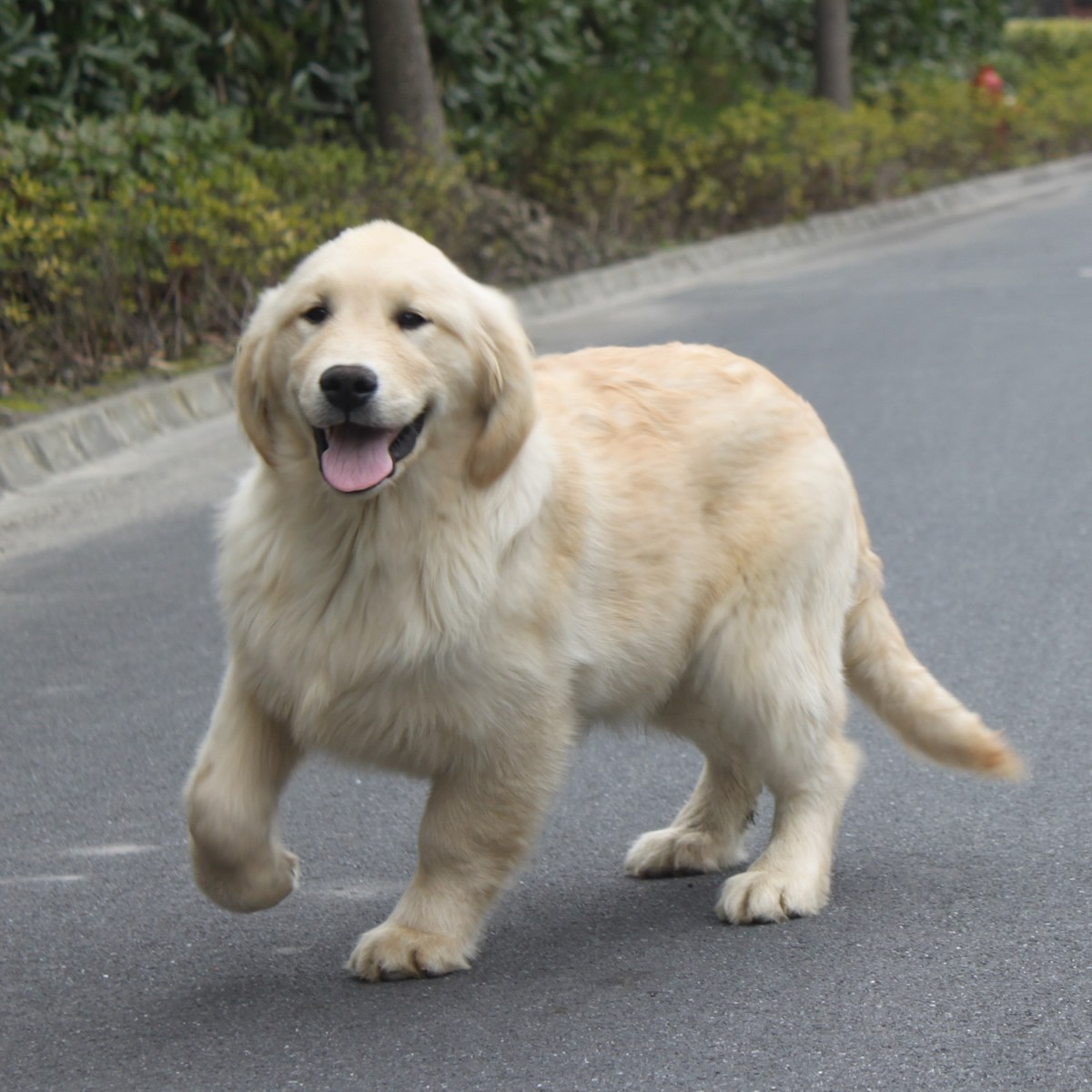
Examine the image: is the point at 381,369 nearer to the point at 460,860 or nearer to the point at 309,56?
the point at 460,860

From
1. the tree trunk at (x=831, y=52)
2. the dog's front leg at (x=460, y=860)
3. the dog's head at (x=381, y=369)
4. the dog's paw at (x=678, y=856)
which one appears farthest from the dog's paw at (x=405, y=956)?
the tree trunk at (x=831, y=52)

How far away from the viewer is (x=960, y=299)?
45.6 feet

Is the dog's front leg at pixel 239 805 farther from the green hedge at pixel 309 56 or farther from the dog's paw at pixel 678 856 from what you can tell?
the green hedge at pixel 309 56

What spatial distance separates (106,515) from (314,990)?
4.81 m

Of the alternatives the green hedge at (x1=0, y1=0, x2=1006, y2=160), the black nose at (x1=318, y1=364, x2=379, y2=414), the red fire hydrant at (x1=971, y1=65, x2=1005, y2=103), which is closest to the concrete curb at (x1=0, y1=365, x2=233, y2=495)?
the green hedge at (x1=0, y1=0, x2=1006, y2=160)

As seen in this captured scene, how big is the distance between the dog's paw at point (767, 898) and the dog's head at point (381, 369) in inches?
41.3

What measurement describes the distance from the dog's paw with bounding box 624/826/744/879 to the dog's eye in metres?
1.45

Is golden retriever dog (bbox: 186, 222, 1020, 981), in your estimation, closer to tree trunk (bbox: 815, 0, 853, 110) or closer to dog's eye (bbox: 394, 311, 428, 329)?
dog's eye (bbox: 394, 311, 428, 329)

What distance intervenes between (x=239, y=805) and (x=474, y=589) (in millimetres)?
597

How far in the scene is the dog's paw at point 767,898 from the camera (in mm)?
4055

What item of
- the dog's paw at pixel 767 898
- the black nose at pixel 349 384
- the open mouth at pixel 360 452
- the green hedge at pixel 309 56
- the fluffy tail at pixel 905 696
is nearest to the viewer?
the black nose at pixel 349 384

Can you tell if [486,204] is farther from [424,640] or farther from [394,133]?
[424,640]

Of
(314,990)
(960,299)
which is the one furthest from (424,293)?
(960,299)

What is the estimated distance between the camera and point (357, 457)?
3.55 meters
